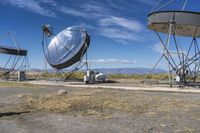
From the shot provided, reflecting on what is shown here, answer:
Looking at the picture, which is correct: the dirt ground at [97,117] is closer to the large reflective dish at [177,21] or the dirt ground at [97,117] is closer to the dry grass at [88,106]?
the dry grass at [88,106]

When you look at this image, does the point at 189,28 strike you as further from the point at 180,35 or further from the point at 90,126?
the point at 90,126

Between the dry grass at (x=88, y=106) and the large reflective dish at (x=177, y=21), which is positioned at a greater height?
the large reflective dish at (x=177, y=21)

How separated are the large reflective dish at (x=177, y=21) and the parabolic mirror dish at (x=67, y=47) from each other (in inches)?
580

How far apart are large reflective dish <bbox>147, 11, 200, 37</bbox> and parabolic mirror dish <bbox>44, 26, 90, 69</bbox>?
14.7 meters

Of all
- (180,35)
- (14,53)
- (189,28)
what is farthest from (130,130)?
(14,53)

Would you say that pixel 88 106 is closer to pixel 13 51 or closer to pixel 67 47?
pixel 67 47

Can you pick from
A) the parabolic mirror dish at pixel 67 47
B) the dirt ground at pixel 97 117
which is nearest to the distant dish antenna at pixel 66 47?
the parabolic mirror dish at pixel 67 47

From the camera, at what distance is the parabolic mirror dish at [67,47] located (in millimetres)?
55250

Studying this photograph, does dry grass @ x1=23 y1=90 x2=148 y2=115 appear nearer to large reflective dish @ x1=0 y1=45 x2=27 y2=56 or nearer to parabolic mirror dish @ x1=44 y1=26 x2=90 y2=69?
parabolic mirror dish @ x1=44 y1=26 x2=90 y2=69

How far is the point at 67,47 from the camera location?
57125mm

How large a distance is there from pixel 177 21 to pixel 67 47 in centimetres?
2184

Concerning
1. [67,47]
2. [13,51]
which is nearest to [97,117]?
[67,47]

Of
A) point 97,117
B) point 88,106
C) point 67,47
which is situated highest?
point 67,47

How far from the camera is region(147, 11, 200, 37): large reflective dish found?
1510 inches
